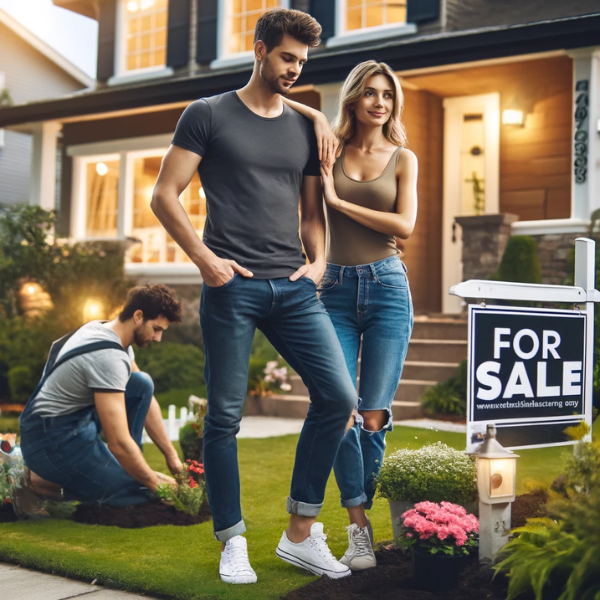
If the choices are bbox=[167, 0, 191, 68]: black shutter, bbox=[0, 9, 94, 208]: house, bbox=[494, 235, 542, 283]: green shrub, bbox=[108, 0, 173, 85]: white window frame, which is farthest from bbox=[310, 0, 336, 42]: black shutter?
bbox=[0, 9, 94, 208]: house

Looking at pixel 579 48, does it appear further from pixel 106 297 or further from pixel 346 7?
pixel 106 297

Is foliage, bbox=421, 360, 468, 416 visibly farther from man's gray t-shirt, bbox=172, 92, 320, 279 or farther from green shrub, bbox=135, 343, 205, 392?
man's gray t-shirt, bbox=172, 92, 320, 279

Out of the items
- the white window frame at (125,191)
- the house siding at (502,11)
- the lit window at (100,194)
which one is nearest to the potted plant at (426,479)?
the house siding at (502,11)

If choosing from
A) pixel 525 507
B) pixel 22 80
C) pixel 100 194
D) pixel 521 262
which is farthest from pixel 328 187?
pixel 22 80

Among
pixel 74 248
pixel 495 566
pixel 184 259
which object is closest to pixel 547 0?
→ pixel 184 259

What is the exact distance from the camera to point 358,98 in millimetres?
3572

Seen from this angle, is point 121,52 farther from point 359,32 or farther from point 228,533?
point 228,533

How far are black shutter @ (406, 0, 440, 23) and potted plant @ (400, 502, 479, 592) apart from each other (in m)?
9.80

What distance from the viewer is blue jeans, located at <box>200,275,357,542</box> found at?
3.18 metres

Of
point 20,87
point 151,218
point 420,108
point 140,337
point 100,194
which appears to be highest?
point 20,87

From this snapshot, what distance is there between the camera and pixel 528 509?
380cm

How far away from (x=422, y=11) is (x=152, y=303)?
8.81 meters

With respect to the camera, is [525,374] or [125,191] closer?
[525,374]

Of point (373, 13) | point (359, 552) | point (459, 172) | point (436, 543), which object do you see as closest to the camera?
point (436, 543)
